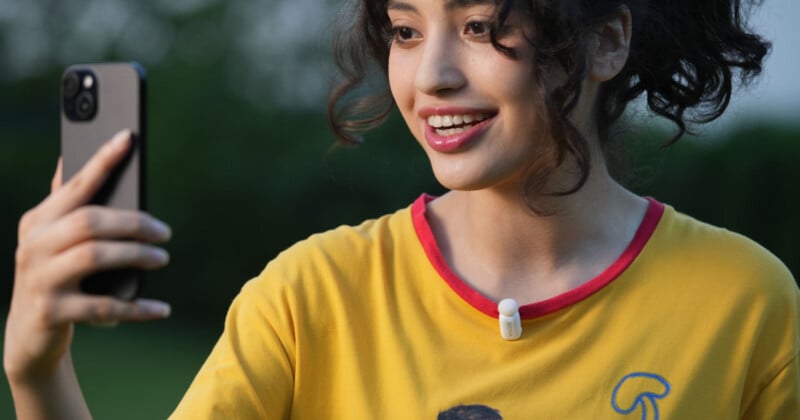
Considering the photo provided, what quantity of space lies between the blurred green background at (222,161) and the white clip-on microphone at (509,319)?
155 inches

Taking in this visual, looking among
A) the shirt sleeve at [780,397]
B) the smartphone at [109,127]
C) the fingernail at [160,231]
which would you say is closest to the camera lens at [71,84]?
the smartphone at [109,127]

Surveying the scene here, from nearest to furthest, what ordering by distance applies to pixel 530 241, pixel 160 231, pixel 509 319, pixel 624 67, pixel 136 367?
pixel 160 231
pixel 509 319
pixel 530 241
pixel 624 67
pixel 136 367

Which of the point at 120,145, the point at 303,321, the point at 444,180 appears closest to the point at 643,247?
the point at 444,180

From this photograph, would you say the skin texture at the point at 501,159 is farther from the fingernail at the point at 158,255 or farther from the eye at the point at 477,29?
the fingernail at the point at 158,255

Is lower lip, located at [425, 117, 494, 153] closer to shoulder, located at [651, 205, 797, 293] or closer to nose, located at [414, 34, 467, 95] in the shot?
nose, located at [414, 34, 467, 95]

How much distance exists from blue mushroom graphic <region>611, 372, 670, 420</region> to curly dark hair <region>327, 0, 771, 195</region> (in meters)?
0.40

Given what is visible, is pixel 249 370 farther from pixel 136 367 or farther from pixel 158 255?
pixel 136 367

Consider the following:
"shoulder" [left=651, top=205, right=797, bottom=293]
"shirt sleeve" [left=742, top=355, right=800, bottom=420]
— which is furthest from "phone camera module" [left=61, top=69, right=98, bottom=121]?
"shirt sleeve" [left=742, top=355, right=800, bottom=420]

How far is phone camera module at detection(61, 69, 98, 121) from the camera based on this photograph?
1.75 metres

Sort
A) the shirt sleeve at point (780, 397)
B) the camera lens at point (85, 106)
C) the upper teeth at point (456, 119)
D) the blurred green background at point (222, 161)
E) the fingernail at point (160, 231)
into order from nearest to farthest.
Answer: the fingernail at point (160, 231), the camera lens at point (85, 106), the upper teeth at point (456, 119), the shirt sleeve at point (780, 397), the blurred green background at point (222, 161)

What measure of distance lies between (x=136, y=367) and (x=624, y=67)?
5.54 m

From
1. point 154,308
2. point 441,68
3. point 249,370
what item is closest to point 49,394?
point 154,308

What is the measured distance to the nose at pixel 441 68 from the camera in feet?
7.41

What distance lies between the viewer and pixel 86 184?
5.26ft
